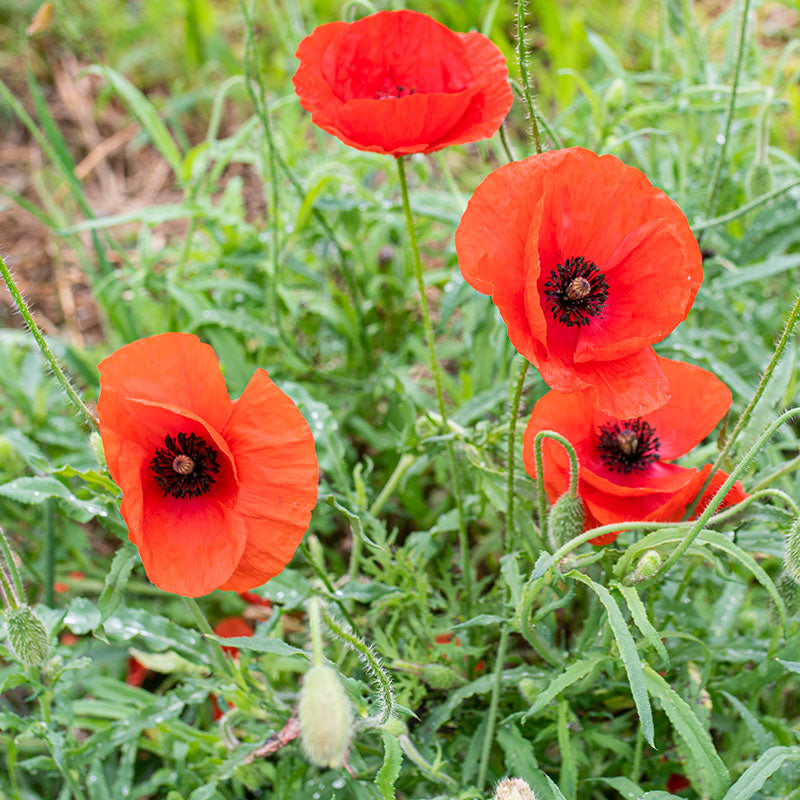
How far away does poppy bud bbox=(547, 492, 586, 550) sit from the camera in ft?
4.66

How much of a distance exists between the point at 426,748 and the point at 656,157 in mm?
1794

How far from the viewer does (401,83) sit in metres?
1.68

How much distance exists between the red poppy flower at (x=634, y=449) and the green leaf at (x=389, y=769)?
0.46 metres

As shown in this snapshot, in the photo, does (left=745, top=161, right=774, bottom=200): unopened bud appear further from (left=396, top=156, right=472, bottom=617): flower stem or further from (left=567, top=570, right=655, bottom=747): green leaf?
(left=567, top=570, right=655, bottom=747): green leaf

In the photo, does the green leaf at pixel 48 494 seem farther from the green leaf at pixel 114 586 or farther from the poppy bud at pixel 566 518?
the poppy bud at pixel 566 518

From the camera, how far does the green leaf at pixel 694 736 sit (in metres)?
1.38

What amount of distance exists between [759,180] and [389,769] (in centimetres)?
160

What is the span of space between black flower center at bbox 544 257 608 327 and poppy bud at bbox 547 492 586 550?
0.30 meters

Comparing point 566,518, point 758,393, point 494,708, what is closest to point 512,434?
point 566,518

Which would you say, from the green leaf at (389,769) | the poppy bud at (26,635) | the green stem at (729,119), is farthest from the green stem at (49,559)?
the green stem at (729,119)

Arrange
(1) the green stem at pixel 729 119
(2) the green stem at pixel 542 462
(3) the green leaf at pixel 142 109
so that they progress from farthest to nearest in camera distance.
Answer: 1. (3) the green leaf at pixel 142 109
2. (1) the green stem at pixel 729 119
3. (2) the green stem at pixel 542 462

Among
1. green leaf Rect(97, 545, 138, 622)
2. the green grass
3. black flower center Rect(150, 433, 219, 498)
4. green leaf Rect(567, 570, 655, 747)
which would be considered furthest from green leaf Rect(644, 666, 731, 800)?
green leaf Rect(97, 545, 138, 622)

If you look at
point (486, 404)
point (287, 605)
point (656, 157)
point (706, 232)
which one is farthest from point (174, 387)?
point (656, 157)

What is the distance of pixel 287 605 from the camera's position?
5.83 feet
